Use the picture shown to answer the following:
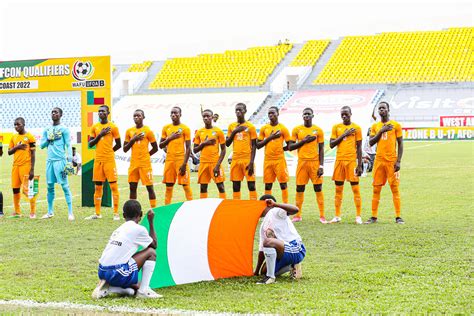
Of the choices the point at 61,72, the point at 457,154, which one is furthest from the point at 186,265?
the point at 457,154

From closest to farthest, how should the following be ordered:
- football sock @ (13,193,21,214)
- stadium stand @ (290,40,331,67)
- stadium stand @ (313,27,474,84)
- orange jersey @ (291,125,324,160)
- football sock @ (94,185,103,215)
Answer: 1. orange jersey @ (291,125,324,160)
2. football sock @ (94,185,103,215)
3. football sock @ (13,193,21,214)
4. stadium stand @ (313,27,474,84)
5. stadium stand @ (290,40,331,67)

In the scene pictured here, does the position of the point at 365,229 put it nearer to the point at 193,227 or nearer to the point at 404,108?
the point at 193,227

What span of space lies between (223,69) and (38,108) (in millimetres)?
17041

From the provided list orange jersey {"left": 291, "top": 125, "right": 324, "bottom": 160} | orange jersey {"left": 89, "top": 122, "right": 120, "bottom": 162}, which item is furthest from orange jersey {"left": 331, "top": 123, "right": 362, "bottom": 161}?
orange jersey {"left": 89, "top": 122, "right": 120, "bottom": 162}

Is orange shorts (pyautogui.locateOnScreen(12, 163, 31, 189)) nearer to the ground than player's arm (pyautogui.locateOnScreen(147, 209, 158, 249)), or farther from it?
farther from it

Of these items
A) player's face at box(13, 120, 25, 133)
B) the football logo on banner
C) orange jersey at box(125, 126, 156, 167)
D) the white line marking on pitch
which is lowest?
the white line marking on pitch

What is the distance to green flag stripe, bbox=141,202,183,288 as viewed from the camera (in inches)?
312

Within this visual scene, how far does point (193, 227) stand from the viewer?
27.0ft

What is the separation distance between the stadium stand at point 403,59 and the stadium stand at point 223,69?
16.7 ft

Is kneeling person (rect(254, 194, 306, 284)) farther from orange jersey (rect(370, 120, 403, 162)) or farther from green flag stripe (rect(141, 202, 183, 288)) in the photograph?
orange jersey (rect(370, 120, 403, 162))

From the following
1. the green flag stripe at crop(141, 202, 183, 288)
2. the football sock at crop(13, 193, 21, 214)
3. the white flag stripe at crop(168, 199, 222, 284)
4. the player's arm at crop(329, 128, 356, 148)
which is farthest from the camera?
the football sock at crop(13, 193, 21, 214)

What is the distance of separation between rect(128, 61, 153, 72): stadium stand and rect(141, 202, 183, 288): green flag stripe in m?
59.2

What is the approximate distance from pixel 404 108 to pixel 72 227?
40.2m

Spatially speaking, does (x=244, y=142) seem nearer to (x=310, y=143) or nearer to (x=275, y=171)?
(x=275, y=171)
